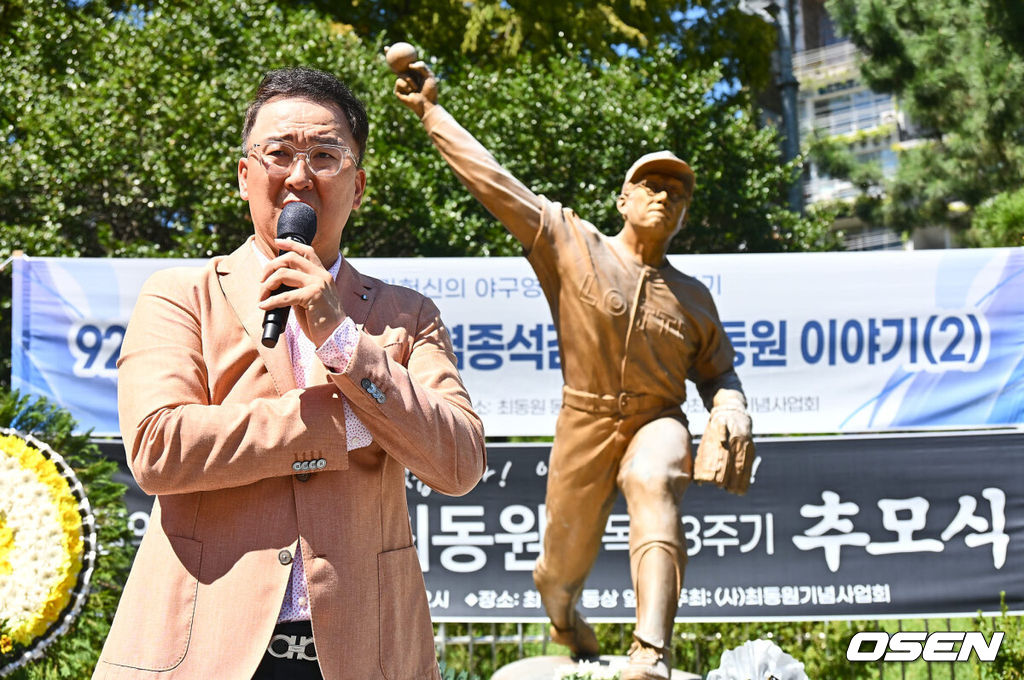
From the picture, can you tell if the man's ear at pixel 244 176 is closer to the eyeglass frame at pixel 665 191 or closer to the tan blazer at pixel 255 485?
the tan blazer at pixel 255 485

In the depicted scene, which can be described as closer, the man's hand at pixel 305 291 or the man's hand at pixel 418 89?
the man's hand at pixel 305 291

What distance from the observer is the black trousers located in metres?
1.54

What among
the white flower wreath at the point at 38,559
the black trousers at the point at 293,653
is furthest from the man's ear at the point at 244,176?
the white flower wreath at the point at 38,559

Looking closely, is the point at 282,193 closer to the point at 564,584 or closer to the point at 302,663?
the point at 302,663

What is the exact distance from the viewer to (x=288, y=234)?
5.03 feet

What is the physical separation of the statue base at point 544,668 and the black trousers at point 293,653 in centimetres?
274

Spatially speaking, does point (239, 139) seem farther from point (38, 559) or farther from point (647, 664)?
point (647, 664)

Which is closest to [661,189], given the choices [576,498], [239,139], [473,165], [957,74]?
[473,165]

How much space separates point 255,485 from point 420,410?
0.27m

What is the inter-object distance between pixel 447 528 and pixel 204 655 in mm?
4224

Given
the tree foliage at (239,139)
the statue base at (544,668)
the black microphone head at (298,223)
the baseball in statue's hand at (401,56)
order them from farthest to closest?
the tree foliage at (239,139) → the statue base at (544,668) → the baseball in statue's hand at (401,56) → the black microphone head at (298,223)

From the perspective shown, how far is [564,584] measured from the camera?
4055 mm

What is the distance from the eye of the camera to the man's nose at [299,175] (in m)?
1.62
